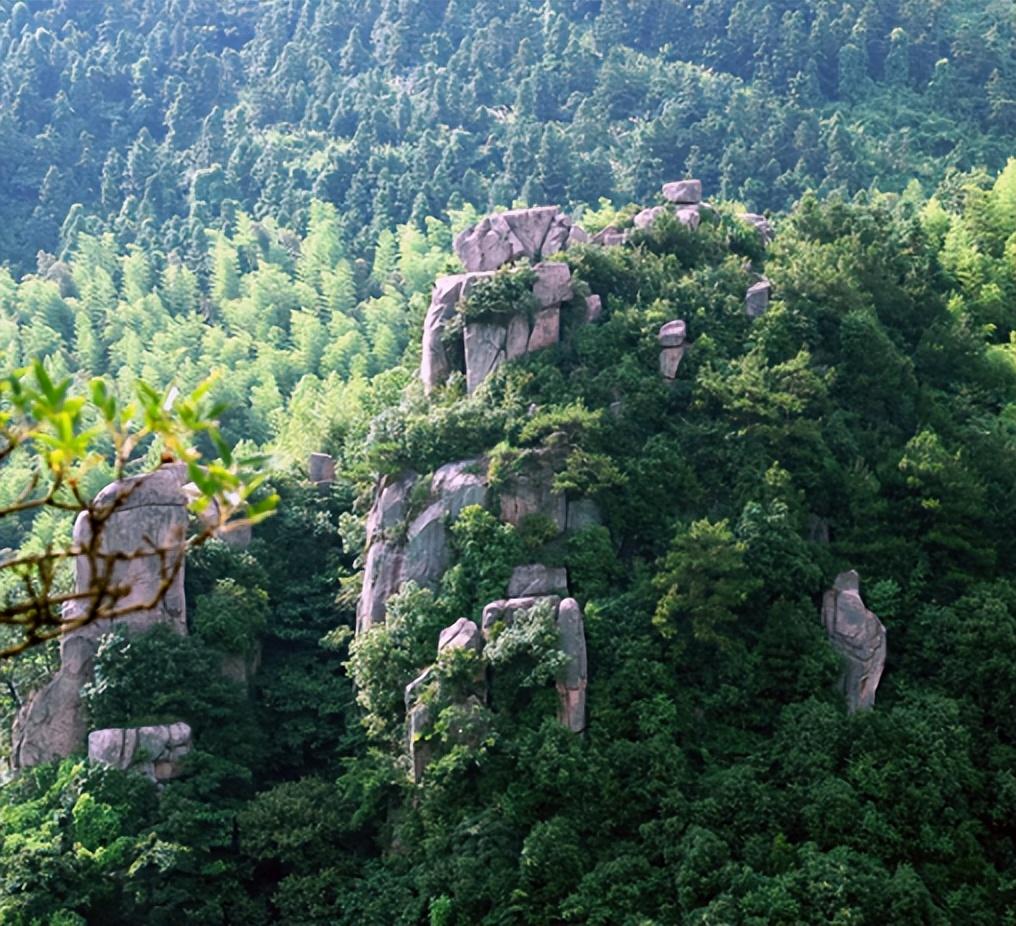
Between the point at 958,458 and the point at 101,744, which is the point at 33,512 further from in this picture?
the point at 958,458

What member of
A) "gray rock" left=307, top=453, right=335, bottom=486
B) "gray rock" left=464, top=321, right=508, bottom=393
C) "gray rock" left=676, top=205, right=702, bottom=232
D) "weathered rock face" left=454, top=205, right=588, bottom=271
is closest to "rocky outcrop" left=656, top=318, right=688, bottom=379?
"gray rock" left=464, top=321, right=508, bottom=393

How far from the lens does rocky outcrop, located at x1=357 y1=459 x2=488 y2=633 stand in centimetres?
2089

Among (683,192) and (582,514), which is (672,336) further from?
(683,192)

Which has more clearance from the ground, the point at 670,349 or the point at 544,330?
the point at 544,330

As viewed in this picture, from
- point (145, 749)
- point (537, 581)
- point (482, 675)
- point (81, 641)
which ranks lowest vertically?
point (145, 749)

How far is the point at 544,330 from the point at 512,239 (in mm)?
2161

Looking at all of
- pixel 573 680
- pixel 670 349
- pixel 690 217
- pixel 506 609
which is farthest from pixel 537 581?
pixel 690 217

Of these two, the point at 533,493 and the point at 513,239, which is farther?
the point at 513,239

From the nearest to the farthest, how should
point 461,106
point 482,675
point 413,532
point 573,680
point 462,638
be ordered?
point 573,680 → point 482,675 → point 462,638 → point 413,532 → point 461,106

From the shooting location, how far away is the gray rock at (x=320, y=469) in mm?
25094

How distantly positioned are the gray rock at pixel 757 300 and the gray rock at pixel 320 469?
6673mm

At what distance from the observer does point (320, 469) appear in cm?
2516

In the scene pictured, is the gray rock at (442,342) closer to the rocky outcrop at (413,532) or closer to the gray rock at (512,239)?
the gray rock at (512,239)

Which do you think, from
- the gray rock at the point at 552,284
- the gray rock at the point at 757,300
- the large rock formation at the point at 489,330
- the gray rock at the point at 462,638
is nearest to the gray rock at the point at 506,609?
the gray rock at the point at 462,638
